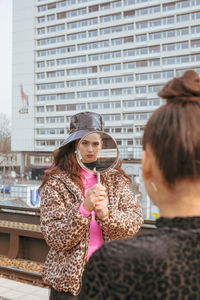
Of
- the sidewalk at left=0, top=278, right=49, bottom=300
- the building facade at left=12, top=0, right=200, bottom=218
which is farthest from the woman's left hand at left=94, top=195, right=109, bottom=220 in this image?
the building facade at left=12, top=0, right=200, bottom=218

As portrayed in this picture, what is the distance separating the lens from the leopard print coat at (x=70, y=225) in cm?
174

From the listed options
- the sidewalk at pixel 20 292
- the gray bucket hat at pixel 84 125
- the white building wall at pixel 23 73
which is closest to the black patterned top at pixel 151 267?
the gray bucket hat at pixel 84 125

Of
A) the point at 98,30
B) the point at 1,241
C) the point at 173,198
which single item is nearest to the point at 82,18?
the point at 98,30

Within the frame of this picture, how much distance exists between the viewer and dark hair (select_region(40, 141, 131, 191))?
1980 mm

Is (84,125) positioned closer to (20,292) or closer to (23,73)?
(20,292)

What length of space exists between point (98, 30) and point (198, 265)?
63667 millimetres

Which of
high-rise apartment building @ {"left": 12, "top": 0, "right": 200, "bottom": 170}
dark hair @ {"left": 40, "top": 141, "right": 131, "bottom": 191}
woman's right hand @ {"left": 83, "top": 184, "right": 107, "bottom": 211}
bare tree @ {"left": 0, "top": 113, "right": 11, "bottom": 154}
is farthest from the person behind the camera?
bare tree @ {"left": 0, "top": 113, "right": 11, "bottom": 154}

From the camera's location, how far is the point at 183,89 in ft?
2.99

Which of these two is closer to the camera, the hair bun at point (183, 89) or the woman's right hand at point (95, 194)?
the hair bun at point (183, 89)

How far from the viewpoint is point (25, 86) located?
64250 millimetres

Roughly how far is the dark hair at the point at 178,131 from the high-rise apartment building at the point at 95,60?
166 ft

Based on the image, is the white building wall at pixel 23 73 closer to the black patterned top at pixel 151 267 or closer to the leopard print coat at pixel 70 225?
the leopard print coat at pixel 70 225

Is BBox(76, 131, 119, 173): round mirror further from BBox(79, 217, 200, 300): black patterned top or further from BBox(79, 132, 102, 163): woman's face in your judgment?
BBox(79, 217, 200, 300): black patterned top

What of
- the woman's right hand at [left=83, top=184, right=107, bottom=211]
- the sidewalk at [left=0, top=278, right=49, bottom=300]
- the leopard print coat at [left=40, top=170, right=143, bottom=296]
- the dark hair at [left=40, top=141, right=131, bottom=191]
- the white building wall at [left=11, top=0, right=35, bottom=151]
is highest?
the white building wall at [left=11, top=0, right=35, bottom=151]
